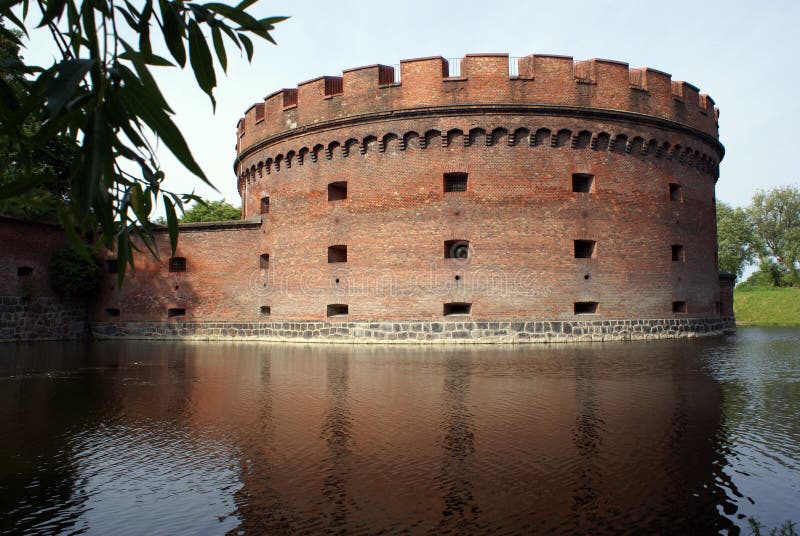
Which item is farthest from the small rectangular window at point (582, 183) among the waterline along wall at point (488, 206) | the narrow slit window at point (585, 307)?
the narrow slit window at point (585, 307)

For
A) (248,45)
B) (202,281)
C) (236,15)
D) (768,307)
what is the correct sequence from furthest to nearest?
(768,307) → (202,281) → (248,45) → (236,15)

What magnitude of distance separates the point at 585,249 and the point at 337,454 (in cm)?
1171

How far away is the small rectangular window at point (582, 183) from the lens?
14155 millimetres

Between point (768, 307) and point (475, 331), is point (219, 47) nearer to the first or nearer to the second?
point (475, 331)

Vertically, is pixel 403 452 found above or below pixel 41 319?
below

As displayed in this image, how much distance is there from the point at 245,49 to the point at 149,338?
17067 millimetres

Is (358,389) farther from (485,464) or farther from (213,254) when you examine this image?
(213,254)

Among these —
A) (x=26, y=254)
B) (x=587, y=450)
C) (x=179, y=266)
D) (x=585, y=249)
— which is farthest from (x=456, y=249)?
(x=26, y=254)

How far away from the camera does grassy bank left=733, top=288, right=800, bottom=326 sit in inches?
1131

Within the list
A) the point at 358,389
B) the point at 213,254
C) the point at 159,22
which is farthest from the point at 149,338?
the point at 159,22

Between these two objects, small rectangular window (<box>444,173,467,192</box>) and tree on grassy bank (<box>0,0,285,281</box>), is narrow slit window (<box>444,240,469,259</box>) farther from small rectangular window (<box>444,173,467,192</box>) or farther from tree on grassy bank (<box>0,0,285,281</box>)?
tree on grassy bank (<box>0,0,285,281</box>)

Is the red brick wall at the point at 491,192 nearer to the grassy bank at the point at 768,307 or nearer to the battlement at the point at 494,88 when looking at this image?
the battlement at the point at 494,88

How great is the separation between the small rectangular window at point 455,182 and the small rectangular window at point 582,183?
284 centimetres

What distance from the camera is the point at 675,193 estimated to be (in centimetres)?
1548
